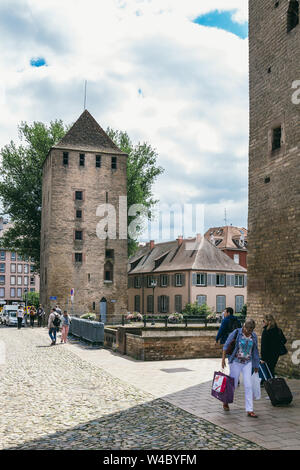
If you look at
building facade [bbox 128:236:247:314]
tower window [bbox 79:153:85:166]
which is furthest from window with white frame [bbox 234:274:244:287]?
tower window [bbox 79:153:85:166]

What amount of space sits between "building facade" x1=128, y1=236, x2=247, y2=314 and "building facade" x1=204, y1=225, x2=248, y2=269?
8611 millimetres

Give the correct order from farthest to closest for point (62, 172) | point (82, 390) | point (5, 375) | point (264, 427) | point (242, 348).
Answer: point (62, 172) → point (5, 375) → point (82, 390) → point (242, 348) → point (264, 427)

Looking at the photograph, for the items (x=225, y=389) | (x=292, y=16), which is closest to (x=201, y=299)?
(x=292, y=16)

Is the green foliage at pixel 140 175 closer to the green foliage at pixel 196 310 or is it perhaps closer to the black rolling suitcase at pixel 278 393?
the green foliage at pixel 196 310

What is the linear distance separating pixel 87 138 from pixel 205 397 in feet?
130

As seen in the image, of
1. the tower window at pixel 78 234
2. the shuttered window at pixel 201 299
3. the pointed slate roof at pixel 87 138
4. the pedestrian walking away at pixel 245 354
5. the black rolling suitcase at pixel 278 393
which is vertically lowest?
the shuttered window at pixel 201 299

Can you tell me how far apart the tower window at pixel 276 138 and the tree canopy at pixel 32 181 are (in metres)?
32.4

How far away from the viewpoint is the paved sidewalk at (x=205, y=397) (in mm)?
6895

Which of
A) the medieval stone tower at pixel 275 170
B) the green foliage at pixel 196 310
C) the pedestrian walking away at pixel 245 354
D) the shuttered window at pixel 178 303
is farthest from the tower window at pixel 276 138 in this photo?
the shuttered window at pixel 178 303

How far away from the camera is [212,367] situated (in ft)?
45.2

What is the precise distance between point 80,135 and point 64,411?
40281mm

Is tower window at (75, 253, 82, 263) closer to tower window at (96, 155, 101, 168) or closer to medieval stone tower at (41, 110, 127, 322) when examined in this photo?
medieval stone tower at (41, 110, 127, 322)
